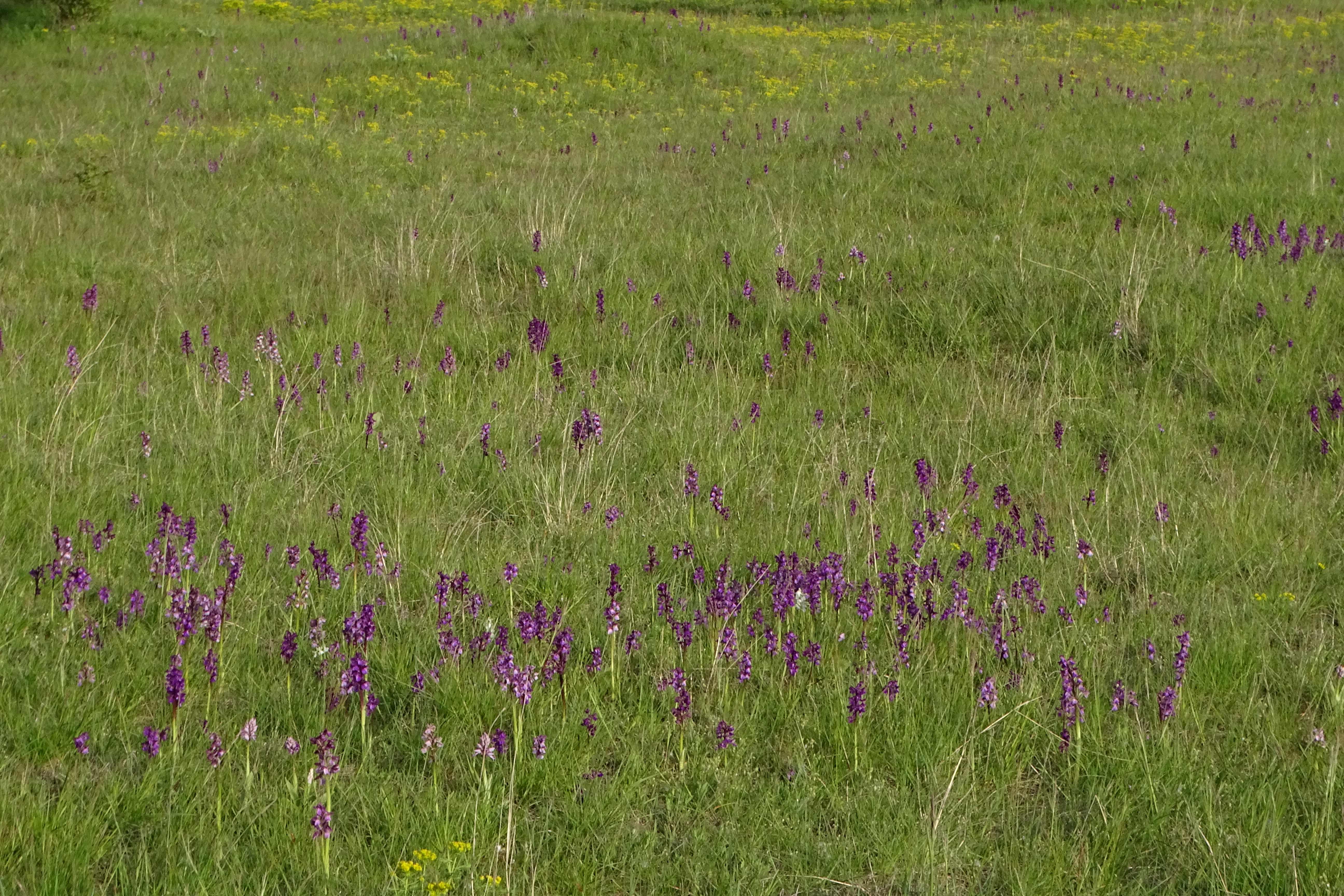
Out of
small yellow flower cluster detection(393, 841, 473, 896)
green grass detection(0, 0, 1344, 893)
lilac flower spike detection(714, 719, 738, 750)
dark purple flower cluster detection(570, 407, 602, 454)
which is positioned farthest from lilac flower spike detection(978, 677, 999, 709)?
dark purple flower cluster detection(570, 407, 602, 454)

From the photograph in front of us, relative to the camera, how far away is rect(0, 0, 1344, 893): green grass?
2451mm

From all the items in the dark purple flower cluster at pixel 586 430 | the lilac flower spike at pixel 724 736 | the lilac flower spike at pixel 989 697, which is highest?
the dark purple flower cluster at pixel 586 430

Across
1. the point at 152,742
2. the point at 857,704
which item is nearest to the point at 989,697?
the point at 857,704

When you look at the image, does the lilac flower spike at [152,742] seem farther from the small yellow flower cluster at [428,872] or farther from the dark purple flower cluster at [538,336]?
the dark purple flower cluster at [538,336]

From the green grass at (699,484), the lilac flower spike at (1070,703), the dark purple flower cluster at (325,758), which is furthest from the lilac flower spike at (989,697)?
the dark purple flower cluster at (325,758)

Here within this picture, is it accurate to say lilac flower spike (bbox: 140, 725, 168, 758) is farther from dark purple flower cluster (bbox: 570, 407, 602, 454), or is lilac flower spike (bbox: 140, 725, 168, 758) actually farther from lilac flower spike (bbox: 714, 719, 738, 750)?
dark purple flower cluster (bbox: 570, 407, 602, 454)

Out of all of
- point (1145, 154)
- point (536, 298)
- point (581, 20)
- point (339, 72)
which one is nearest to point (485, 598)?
point (536, 298)

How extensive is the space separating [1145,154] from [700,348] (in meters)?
5.03

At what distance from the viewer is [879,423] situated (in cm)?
507

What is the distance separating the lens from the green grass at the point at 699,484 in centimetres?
245

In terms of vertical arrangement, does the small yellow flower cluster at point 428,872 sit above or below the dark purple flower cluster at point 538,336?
below

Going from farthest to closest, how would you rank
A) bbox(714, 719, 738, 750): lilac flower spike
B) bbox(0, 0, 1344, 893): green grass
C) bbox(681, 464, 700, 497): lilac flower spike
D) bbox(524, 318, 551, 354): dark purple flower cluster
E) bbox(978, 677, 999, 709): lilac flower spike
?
1. bbox(524, 318, 551, 354): dark purple flower cluster
2. bbox(681, 464, 700, 497): lilac flower spike
3. bbox(978, 677, 999, 709): lilac flower spike
4. bbox(714, 719, 738, 750): lilac flower spike
5. bbox(0, 0, 1344, 893): green grass

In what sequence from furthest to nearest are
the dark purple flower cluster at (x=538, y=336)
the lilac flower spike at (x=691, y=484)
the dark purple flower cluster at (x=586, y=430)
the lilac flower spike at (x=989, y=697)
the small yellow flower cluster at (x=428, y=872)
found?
the dark purple flower cluster at (x=538, y=336), the dark purple flower cluster at (x=586, y=430), the lilac flower spike at (x=691, y=484), the lilac flower spike at (x=989, y=697), the small yellow flower cluster at (x=428, y=872)

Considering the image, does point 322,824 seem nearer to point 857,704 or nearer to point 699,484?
point 857,704
